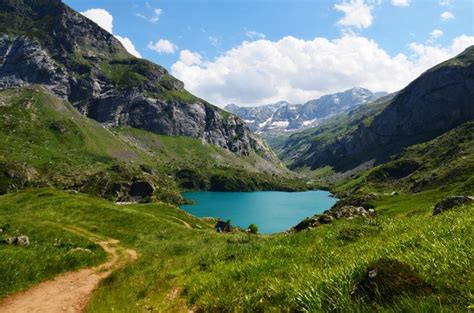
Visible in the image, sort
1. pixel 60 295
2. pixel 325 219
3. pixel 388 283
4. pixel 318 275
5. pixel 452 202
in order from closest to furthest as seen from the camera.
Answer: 1. pixel 388 283
2. pixel 318 275
3. pixel 60 295
4. pixel 452 202
5. pixel 325 219

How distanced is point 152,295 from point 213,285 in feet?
15.8

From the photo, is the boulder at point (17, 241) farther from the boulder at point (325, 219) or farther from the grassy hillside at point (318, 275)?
the boulder at point (325, 219)

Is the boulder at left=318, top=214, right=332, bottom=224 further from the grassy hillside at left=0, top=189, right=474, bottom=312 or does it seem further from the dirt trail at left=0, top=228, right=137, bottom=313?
the dirt trail at left=0, top=228, right=137, bottom=313

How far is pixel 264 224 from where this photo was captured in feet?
639

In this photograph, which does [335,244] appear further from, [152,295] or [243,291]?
[152,295]

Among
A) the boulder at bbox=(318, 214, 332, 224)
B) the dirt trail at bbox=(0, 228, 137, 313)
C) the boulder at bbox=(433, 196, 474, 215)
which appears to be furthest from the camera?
the boulder at bbox=(318, 214, 332, 224)

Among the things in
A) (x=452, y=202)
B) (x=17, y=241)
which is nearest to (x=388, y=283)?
(x=452, y=202)

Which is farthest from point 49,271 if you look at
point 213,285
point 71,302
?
point 213,285

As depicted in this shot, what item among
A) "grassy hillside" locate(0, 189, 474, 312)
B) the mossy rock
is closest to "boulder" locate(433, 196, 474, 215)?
"grassy hillside" locate(0, 189, 474, 312)

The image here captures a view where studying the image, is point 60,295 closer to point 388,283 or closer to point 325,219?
point 388,283

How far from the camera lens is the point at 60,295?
18.5 metres

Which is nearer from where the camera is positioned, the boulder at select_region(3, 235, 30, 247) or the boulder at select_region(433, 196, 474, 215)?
the boulder at select_region(433, 196, 474, 215)

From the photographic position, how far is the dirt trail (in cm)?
1660

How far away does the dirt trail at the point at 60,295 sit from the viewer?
16603mm
